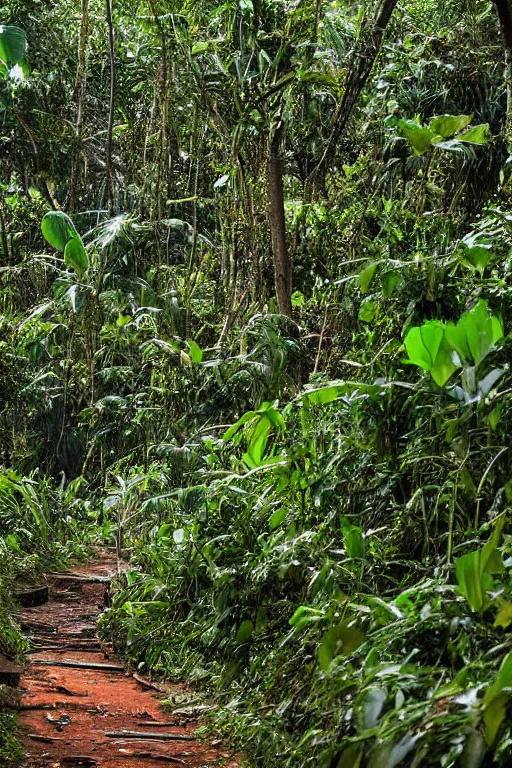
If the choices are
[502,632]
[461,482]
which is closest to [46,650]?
[461,482]

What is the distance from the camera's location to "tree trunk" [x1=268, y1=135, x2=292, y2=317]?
4934 mm

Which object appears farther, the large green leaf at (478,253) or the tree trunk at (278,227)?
the tree trunk at (278,227)

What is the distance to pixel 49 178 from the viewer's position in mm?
8164

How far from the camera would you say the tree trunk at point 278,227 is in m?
4.93

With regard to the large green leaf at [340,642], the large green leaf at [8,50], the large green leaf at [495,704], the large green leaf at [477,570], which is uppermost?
the large green leaf at [8,50]

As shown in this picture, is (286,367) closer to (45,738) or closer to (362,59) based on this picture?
(362,59)

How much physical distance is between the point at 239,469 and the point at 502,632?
243 centimetres

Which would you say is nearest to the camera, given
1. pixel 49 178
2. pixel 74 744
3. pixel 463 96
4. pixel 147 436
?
pixel 74 744

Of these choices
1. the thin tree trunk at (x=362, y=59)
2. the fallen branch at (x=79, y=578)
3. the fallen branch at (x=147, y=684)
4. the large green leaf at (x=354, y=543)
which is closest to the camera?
the large green leaf at (x=354, y=543)

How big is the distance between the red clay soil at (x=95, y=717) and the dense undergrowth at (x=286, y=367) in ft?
0.49

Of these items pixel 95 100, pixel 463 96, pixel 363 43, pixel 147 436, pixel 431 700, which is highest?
pixel 95 100

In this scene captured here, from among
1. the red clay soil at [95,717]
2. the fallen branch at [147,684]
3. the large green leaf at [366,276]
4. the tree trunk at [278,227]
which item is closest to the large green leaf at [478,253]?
the large green leaf at [366,276]

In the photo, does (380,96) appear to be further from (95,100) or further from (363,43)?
(95,100)

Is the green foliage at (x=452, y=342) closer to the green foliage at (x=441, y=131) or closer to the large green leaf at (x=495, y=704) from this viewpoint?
the large green leaf at (x=495, y=704)
